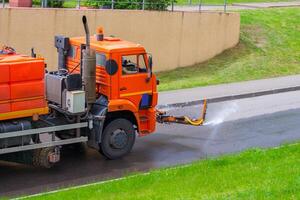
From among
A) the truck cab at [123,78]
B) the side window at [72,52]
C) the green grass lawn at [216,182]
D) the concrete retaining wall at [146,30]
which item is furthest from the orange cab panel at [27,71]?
the concrete retaining wall at [146,30]

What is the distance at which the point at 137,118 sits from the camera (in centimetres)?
1403

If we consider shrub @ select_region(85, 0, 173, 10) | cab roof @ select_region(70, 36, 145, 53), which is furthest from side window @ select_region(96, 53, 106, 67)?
shrub @ select_region(85, 0, 173, 10)

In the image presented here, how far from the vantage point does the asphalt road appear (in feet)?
41.0

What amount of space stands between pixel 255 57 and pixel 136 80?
13.9 metres

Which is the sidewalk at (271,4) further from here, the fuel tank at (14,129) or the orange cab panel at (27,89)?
the fuel tank at (14,129)

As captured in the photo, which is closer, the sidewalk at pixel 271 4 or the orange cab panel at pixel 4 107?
the orange cab panel at pixel 4 107

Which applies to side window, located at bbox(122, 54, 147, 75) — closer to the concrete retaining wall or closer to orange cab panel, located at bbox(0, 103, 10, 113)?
orange cab panel, located at bbox(0, 103, 10, 113)

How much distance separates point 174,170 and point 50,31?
10.8 m

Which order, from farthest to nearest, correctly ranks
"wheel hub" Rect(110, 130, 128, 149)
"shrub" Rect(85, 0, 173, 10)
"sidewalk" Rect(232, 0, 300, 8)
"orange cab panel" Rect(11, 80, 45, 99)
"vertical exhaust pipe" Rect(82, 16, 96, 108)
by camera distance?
"sidewalk" Rect(232, 0, 300, 8)
"shrub" Rect(85, 0, 173, 10)
"wheel hub" Rect(110, 130, 128, 149)
"vertical exhaust pipe" Rect(82, 16, 96, 108)
"orange cab panel" Rect(11, 80, 45, 99)

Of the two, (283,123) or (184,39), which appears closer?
(283,123)

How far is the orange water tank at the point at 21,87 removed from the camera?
1184 centimetres

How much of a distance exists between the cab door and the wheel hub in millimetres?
711

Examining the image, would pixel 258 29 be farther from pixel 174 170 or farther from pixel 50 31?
pixel 174 170

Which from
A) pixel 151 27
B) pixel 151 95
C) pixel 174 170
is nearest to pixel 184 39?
pixel 151 27
